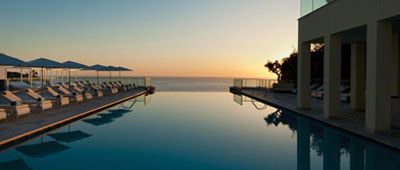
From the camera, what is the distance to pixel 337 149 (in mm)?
7094

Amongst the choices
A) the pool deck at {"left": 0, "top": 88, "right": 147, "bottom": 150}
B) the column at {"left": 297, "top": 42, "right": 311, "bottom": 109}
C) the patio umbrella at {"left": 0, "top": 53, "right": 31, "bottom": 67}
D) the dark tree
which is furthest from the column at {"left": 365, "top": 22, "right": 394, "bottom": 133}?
the dark tree

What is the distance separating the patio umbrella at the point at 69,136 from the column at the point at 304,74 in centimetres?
764

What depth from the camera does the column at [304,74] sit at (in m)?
12.3

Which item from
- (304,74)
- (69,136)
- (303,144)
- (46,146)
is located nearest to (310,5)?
(304,74)

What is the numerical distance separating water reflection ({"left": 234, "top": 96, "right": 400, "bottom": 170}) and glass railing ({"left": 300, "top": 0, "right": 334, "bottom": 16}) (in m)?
3.82

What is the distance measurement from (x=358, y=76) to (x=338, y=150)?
259 inches

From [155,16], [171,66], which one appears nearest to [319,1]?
[155,16]

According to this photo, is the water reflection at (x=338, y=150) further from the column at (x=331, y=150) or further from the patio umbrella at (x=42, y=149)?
the patio umbrella at (x=42, y=149)

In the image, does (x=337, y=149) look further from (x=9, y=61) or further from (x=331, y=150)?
(x=9, y=61)

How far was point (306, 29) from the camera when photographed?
12.1 meters

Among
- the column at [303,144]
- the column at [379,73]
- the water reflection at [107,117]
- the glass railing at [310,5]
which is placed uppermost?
the glass railing at [310,5]

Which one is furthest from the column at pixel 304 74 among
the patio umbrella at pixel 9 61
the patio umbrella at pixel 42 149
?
the patio umbrella at pixel 9 61

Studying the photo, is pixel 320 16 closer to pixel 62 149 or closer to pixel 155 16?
pixel 62 149

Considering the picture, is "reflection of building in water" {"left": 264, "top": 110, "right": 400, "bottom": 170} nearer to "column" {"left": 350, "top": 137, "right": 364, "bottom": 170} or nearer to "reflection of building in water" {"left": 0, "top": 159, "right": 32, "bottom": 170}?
"column" {"left": 350, "top": 137, "right": 364, "bottom": 170}
